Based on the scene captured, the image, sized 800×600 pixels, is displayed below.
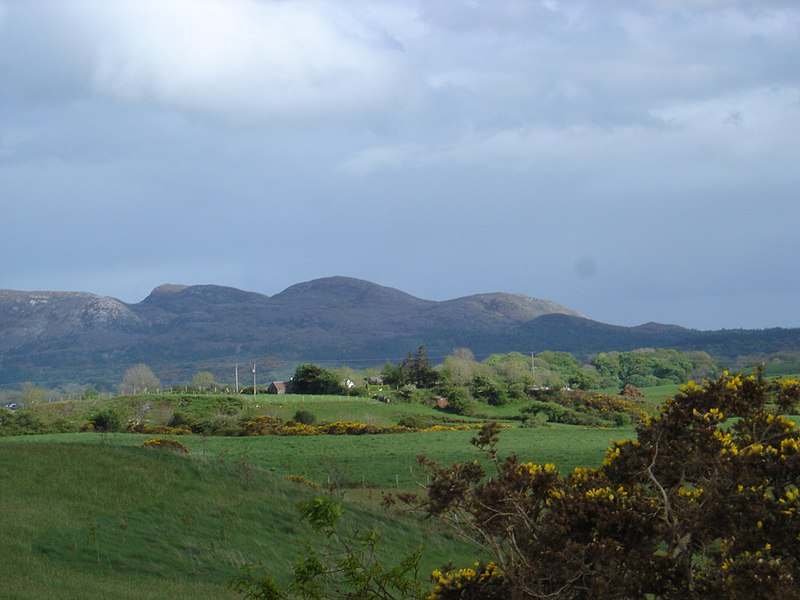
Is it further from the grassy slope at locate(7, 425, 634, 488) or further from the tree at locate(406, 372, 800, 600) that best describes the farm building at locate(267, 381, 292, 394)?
the tree at locate(406, 372, 800, 600)

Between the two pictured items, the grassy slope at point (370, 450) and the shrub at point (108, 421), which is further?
the shrub at point (108, 421)

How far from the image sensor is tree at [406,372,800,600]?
7.25m

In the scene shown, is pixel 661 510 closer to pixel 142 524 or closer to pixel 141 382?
pixel 142 524

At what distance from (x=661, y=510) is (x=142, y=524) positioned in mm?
16160

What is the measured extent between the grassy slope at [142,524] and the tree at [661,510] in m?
8.53

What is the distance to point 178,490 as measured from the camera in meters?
24.8

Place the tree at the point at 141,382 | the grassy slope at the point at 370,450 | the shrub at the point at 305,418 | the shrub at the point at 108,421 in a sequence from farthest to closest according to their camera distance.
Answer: the tree at the point at 141,382, the shrub at the point at 305,418, the shrub at the point at 108,421, the grassy slope at the point at 370,450

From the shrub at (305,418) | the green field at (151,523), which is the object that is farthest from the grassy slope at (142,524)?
the shrub at (305,418)

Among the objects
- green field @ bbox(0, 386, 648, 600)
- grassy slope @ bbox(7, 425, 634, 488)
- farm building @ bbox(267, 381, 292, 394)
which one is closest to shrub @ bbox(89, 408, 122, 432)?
grassy slope @ bbox(7, 425, 634, 488)

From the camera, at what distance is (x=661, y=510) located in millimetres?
7734

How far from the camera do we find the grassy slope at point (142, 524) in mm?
17109

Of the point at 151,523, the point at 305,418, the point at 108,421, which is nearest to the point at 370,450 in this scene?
the point at 305,418

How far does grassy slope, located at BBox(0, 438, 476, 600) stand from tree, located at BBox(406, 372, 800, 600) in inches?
336

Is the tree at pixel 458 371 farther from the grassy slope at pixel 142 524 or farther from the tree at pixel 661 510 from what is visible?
the tree at pixel 661 510
